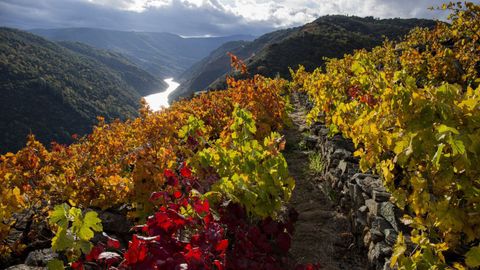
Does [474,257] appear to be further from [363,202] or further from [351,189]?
[351,189]

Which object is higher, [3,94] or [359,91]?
[359,91]

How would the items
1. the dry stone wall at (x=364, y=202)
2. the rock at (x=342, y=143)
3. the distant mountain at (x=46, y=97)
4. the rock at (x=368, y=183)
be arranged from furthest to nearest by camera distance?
1. the distant mountain at (x=46, y=97)
2. the rock at (x=342, y=143)
3. the rock at (x=368, y=183)
4. the dry stone wall at (x=364, y=202)

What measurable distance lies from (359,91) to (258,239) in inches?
176

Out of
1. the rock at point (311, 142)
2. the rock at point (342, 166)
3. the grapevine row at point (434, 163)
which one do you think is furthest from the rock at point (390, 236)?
the rock at point (311, 142)

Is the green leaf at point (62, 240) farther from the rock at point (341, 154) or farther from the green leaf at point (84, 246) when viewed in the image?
the rock at point (341, 154)

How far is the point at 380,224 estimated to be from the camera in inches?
148

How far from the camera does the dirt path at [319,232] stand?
416 centimetres

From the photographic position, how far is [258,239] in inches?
126

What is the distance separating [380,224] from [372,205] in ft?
1.18

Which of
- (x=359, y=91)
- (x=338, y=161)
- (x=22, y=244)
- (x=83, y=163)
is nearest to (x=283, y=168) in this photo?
(x=338, y=161)

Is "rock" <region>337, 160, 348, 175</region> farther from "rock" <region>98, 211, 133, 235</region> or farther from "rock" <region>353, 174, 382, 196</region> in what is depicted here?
"rock" <region>98, 211, 133, 235</region>

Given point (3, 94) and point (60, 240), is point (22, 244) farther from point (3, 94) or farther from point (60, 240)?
point (3, 94)

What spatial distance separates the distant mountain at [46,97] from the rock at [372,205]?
89530 mm

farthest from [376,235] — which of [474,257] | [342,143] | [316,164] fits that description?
[316,164]
